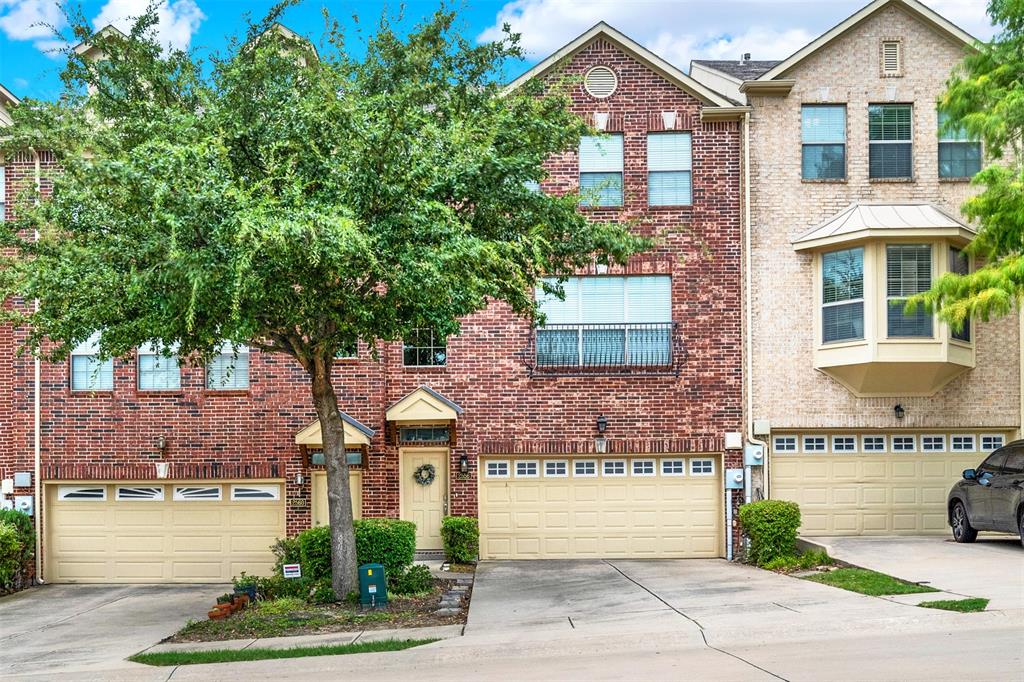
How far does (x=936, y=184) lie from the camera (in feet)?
65.3

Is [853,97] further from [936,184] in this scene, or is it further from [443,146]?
[443,146]

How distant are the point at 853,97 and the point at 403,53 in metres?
9.43

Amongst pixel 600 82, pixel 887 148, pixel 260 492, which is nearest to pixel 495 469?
pixel 260 492

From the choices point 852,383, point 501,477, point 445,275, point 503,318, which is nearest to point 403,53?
point 445,275

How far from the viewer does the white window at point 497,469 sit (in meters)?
20.2

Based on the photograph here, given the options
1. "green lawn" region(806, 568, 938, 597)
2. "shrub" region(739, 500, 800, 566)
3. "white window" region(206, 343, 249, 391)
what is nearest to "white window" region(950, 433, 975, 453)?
"shrub" region(739, 500, 800, 566)

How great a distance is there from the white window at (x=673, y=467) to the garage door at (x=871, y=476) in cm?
161

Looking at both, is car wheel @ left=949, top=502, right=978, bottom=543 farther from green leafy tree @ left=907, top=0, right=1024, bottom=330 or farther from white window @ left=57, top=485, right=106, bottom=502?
white window @ left=57, top=485, right=106, bottom=502

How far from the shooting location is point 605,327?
1991cm

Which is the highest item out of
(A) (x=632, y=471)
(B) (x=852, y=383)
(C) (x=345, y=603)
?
(B) (x=852, y=383)

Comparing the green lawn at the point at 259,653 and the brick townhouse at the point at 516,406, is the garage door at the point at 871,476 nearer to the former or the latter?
the brick townhouse at the point at 516,406

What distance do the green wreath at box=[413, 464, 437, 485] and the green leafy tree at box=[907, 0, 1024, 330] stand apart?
8.65 m

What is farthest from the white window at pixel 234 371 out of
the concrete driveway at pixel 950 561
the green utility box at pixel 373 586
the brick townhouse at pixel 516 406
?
the concrete driveway at pixel 950 561

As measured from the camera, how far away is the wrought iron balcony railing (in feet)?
65.3
